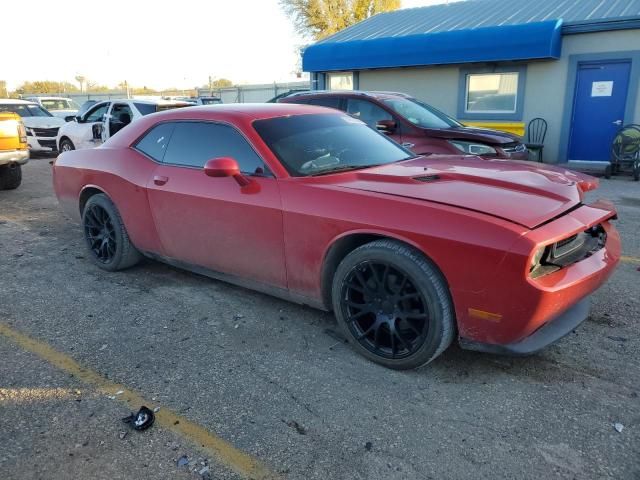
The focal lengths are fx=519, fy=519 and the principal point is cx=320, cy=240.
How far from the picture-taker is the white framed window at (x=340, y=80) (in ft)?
50.1

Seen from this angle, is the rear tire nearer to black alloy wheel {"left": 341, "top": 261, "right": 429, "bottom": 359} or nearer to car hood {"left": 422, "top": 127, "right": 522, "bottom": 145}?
car hood {"left": 422, "top": 127, "right": 522, "bottom": 145}

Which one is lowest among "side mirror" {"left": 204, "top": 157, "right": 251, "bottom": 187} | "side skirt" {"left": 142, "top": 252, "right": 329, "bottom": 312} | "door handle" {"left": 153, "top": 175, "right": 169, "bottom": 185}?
"side skirt" {"left": 142, "top": 252, "right": 329, "bottom": 312}

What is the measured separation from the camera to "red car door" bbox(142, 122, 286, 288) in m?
3.51

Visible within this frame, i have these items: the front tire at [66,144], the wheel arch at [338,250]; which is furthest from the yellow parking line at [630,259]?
the front tire at [66,144]

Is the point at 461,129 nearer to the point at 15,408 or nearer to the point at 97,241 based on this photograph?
the point at 97,241

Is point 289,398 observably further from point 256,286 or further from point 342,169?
point 342,169

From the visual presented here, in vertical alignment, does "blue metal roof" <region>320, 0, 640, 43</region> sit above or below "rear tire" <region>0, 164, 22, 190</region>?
above

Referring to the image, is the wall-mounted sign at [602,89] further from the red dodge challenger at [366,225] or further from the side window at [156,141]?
the side window at [156,141]

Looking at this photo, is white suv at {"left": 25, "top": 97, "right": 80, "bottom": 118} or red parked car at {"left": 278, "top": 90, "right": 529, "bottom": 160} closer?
red parked car at {"left": 278, "top": 90, "right": 529, "bottom": 160}

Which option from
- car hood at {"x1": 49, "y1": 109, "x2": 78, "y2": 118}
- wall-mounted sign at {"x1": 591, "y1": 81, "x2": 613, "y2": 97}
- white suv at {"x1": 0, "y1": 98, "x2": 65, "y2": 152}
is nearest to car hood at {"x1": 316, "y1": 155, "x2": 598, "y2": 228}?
wall-mounted sign at {"x1": 591, "y1": 81, "x2": 613, "y2": 97}

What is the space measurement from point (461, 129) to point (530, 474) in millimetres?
6294

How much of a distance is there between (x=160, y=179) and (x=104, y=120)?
27.1ft

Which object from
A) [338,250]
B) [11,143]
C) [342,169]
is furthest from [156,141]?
[11,143]

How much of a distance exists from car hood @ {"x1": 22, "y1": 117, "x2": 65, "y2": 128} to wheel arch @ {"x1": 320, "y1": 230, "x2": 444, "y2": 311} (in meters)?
14.5
